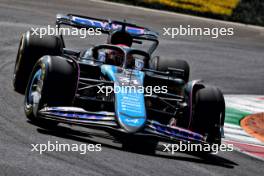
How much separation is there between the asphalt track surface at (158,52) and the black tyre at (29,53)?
0.23 m

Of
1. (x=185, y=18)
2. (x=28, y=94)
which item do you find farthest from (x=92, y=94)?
(x=185, y=18)

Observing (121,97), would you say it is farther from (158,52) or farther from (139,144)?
(158,52)

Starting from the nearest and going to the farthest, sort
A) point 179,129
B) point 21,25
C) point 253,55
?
point 179,129
point 21,25
point 253,55

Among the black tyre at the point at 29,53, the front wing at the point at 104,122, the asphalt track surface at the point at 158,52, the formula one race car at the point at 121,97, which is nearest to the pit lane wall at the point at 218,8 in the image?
the asphalt track surface at the point at 158,52

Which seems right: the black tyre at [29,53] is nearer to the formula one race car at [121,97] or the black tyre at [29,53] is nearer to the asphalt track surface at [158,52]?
the asphalt track surface at [158,52]

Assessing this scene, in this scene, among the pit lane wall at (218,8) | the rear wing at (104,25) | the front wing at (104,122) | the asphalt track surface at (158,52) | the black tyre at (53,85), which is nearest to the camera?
the asphalt track surface at (158,52)

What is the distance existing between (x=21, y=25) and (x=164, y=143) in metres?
10.3

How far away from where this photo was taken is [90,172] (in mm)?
7996

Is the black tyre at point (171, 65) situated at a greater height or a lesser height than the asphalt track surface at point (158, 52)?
greater

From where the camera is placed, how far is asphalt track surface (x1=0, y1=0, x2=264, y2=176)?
27.2 feet

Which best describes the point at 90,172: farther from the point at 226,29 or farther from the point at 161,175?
the point at 226,29

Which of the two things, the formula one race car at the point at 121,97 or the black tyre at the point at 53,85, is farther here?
the black tyre at the point at 53,85

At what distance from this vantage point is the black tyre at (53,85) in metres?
10.0

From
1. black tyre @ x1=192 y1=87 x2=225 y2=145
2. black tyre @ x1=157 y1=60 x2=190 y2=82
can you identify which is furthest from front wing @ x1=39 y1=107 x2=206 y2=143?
black tyre @ x1=157 y1=60 x2=190 y2=82
